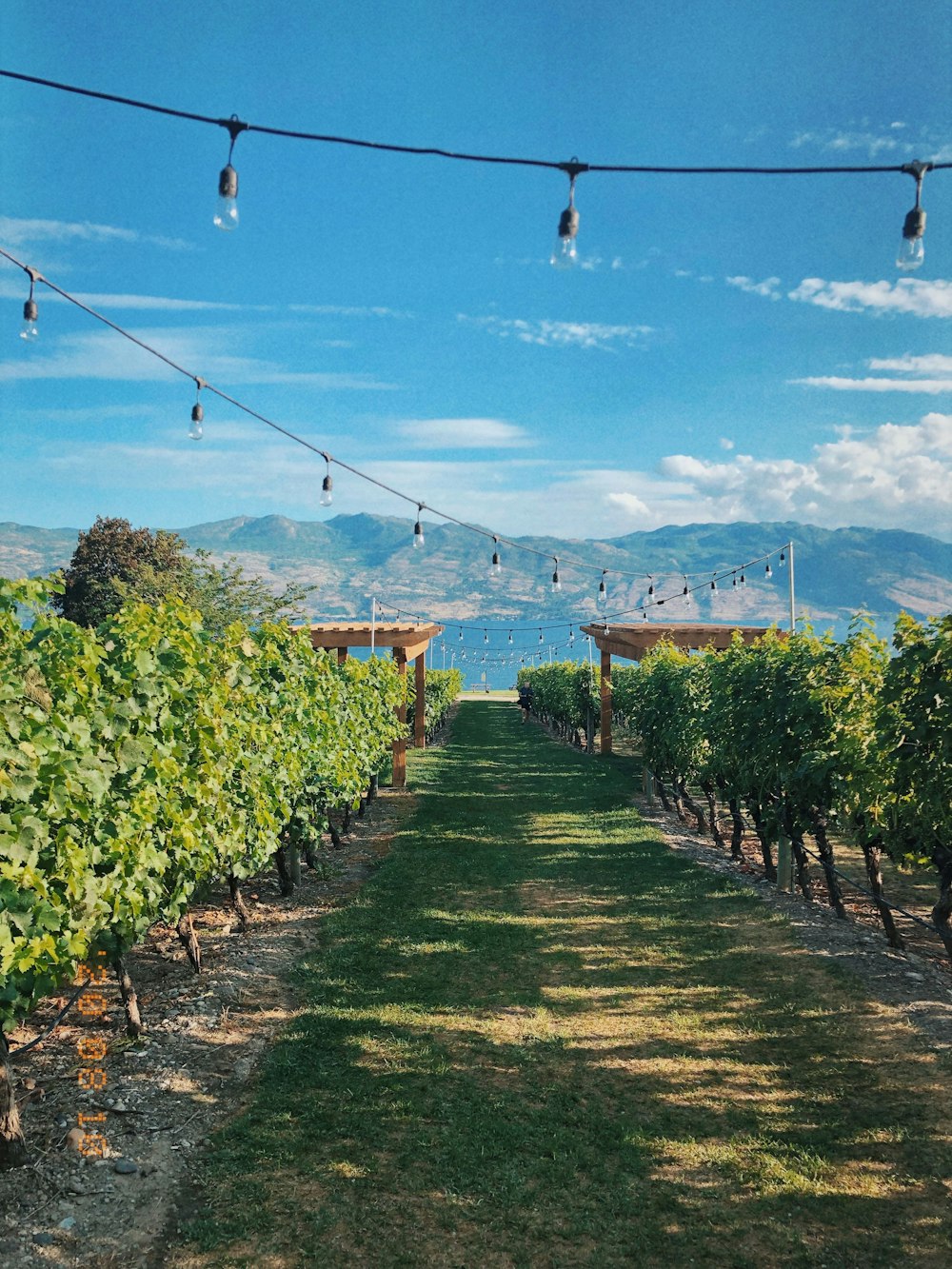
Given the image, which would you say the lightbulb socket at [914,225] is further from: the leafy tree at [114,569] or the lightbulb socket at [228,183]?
the leafy tree at [114,569]

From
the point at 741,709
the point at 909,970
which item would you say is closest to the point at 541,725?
the point at 741,709

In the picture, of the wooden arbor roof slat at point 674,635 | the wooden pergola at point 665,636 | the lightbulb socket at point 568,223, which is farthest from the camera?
the wooden arbor roof slat at point 674,635

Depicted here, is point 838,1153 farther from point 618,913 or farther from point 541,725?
point 541,725

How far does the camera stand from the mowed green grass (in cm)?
363

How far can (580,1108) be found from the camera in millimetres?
4715

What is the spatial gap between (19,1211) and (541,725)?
3956 centimetres

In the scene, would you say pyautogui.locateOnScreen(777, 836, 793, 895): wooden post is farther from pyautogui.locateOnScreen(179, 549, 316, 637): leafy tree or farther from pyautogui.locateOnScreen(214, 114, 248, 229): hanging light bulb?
pyautogui.locateOnScreen(179, 549, 316, 637): leafy tree

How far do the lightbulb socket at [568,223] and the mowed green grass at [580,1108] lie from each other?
193 inches

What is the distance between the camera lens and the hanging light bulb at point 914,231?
12.8ft

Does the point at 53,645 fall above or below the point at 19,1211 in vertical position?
above

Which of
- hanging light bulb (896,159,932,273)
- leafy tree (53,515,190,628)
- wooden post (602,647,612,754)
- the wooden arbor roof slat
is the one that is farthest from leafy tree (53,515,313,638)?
hanging light bulb (896,159,932,273)

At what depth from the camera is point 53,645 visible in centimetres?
487

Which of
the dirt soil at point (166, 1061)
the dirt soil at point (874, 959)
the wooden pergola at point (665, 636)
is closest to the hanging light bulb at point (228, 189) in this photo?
the dirt soil at point (166, 1061)

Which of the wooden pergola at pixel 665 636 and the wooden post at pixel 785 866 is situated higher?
the wooden pergola at pixel 665 636
